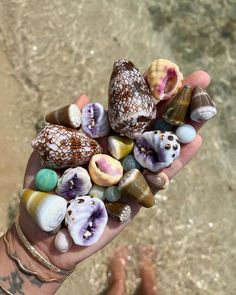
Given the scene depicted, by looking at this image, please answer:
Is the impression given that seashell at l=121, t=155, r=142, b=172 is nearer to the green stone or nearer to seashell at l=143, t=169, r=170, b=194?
seashell at l=143, t=169, r=170, b=194

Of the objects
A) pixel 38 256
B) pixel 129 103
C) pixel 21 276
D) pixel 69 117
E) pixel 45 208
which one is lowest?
pixel 21 276

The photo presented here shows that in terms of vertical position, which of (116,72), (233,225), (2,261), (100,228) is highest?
(116,72)

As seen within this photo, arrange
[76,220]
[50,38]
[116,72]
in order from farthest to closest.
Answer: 1. [50,38]
2. [116,72]
3. [76,220]

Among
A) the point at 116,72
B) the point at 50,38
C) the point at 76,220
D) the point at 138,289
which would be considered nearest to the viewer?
the point at 76,220

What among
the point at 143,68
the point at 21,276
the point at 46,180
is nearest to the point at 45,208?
the point at 46,180

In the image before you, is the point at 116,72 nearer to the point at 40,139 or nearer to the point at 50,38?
the point at 40,139

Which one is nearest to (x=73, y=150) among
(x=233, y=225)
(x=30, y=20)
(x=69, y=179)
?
(x=69, y=179)

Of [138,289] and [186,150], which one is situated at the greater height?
[186,150]

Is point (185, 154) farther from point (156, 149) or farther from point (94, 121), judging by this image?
point (94, 121)
